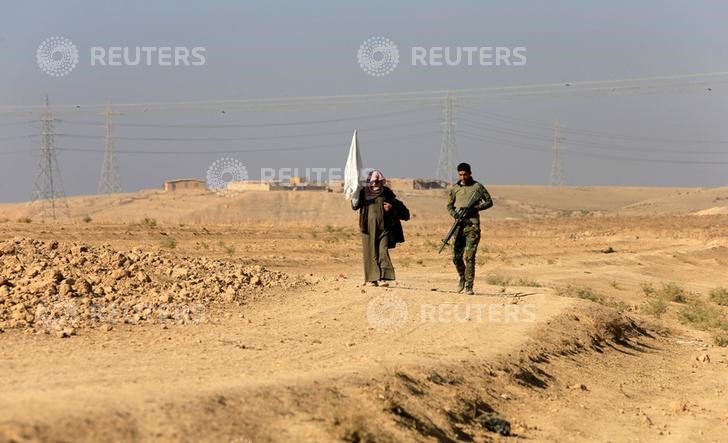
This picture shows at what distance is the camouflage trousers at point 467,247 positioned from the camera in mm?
13945

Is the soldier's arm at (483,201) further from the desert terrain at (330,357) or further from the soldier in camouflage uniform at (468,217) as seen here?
the desert terrain at (330,357)

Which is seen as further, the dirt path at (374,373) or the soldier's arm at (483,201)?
the soldier's arm at (483,201)

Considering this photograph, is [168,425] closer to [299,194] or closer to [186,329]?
[186,329]

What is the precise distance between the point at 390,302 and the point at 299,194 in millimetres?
60953

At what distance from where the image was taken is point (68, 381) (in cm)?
723

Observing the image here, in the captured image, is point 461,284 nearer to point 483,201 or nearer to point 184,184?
point 483,201

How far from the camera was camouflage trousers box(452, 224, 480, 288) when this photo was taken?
13.9 metres

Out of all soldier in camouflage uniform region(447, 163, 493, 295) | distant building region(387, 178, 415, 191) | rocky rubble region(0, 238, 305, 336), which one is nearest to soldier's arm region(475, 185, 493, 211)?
soldier in camouflage uniform region(447, 163, 493, 295)

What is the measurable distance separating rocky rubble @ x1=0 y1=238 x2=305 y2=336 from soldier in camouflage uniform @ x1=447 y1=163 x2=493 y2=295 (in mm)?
2403

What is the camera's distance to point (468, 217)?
45.8ft

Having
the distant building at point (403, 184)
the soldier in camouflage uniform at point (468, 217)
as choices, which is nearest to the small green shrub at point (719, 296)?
the soldier in camouflage uniform at point (468, 217)

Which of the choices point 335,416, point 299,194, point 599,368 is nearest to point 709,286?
point 599,368

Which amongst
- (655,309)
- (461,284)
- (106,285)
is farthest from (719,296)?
(106,285)

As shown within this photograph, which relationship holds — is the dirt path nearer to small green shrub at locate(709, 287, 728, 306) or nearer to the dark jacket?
the dark jacket
